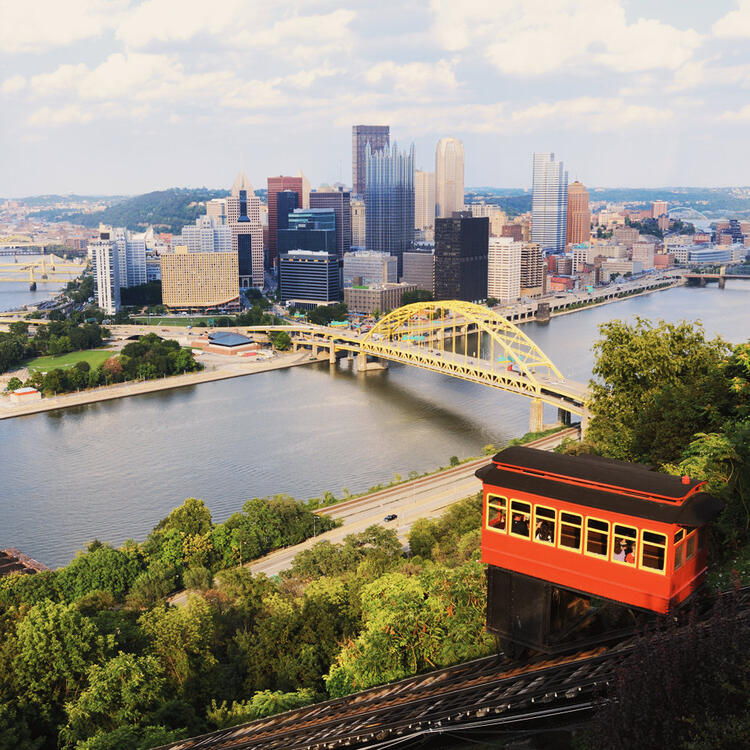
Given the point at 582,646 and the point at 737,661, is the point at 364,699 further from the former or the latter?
the point at 737,661

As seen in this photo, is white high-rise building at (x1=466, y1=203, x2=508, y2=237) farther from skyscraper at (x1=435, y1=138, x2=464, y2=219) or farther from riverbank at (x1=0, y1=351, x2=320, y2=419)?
riverbank at (x1=0, y1=351, x2=320, y2=419)

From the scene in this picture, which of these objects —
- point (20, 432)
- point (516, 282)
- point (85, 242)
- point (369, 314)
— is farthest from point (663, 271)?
point (85, 242)

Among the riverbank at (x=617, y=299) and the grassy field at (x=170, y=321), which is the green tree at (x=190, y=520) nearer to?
the grassy field at (x=170, y=321)

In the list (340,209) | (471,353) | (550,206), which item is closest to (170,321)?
(471,353)

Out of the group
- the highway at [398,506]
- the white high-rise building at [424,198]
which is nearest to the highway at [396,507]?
the highway at [398,506]

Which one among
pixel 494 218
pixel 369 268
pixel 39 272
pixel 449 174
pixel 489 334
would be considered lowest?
pixel 489 334

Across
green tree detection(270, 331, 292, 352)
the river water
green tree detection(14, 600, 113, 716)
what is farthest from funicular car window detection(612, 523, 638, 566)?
green tree detection(270, 331, 292, 352)

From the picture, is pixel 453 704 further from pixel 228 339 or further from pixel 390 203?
pixel 390 203
